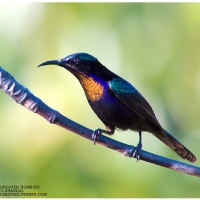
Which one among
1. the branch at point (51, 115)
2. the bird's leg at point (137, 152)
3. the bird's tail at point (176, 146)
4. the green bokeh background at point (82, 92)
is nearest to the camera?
the branch at point (51, 115)

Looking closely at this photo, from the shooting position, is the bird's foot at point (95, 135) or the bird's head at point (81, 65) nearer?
the bird's foot at point (95, 135)

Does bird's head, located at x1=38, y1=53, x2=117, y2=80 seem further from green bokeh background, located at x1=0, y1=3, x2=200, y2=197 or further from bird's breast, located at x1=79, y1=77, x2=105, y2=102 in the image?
green bokeh background, located at x1=0, y1=3, x2=200, y2=197

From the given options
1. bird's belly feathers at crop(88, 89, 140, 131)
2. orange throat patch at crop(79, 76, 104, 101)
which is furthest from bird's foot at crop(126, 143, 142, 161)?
orange throat patch at crop(79, 76, 104, 101)

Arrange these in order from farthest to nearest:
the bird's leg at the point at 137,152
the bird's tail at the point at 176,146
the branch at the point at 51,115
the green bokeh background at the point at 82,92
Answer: the green bokeh background at the point at 82,92
the bird's tail at the point at 176,146
the bird's leg at the point at 137,152
the branch at the point at 51,115

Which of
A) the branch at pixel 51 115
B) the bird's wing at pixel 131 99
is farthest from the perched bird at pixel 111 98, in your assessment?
the branch at pixel 51 115

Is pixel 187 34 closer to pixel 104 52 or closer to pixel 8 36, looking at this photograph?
pixel 104 52

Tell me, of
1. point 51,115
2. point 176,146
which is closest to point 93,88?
point 51,115

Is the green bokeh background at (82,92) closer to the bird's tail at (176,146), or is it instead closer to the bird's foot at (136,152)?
the bird's tail at (176,146)
